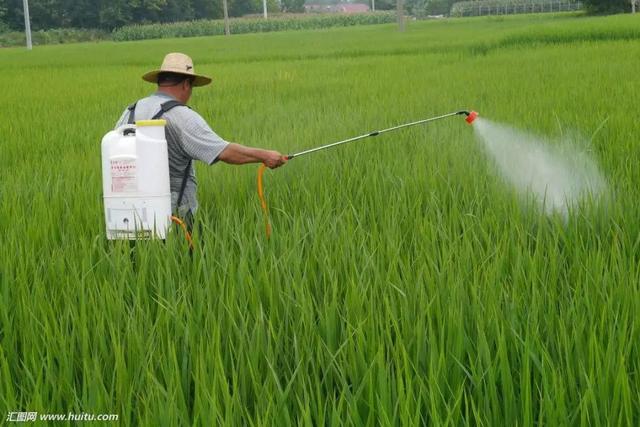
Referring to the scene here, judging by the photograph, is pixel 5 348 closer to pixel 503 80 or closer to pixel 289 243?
pixel 289 243

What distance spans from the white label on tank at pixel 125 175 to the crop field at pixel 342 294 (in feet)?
0.62

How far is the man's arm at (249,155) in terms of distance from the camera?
9.08 ft

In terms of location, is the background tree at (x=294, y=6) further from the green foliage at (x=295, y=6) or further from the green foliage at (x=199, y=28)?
the green foliage at (x=199, y=28)

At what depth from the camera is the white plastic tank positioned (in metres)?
2.45

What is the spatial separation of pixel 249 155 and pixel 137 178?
476 millimetres

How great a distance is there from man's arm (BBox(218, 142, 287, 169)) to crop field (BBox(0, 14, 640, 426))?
0.21 metres

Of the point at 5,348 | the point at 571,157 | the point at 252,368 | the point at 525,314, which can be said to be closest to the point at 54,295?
the point at 5,348

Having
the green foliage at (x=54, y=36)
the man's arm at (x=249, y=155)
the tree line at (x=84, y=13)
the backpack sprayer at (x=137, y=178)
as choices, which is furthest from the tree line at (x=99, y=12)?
the backpack sprayer at (x=137, y=178)

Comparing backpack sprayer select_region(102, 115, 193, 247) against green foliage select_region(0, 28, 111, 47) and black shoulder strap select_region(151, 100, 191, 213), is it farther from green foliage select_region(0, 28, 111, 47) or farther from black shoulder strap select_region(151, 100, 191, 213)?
green foliage select_region(0, 28, 111, 47)

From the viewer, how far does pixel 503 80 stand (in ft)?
26.1

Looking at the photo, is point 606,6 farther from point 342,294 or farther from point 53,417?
→ point 53,417

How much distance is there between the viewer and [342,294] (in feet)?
6.70

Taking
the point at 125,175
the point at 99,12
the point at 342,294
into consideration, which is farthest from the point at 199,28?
the point at 342,294

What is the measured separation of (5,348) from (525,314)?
1168mm
